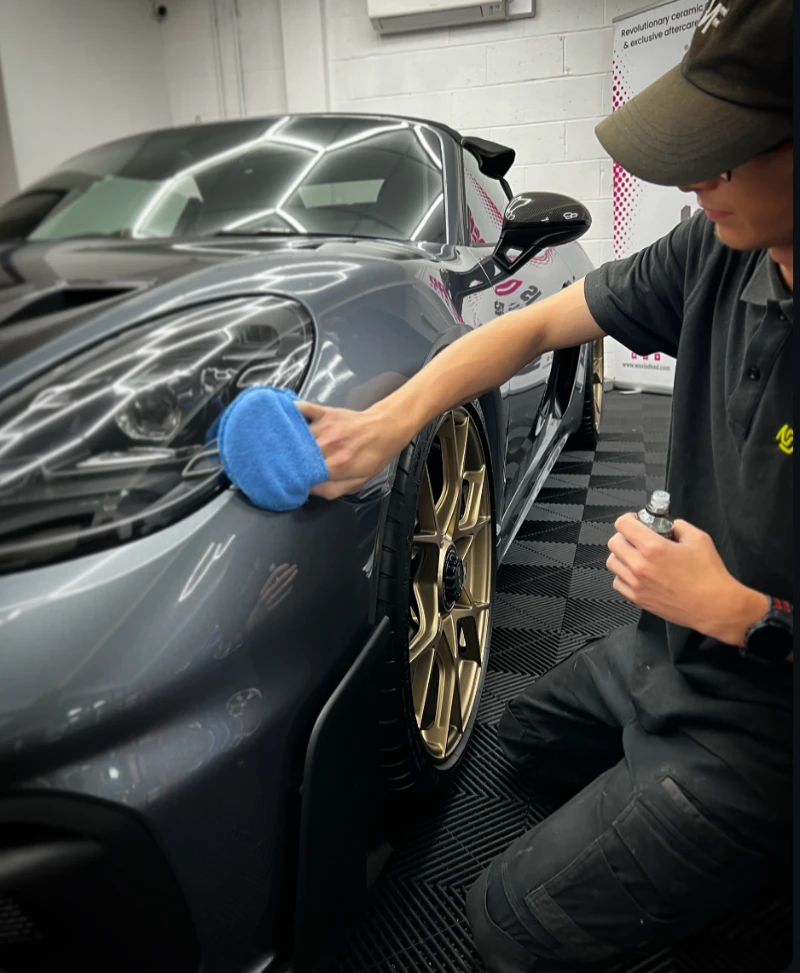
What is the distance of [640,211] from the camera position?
491 centimetres

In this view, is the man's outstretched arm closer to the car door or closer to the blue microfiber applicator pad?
the blue microfiber applicator pad

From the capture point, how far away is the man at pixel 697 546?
2.46 feet

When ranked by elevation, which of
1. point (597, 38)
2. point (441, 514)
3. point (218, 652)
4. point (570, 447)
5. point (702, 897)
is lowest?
point (570, 447)

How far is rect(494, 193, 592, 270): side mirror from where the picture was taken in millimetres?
1556

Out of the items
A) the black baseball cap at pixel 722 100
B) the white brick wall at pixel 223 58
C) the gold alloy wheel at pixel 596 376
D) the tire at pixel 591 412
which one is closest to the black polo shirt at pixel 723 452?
the black baseball cap at pixel 722 100

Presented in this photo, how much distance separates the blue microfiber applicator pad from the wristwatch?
0.50 meters

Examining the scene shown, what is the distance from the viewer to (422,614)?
115 cm

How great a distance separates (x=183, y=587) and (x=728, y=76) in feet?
2.32

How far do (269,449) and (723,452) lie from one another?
0.58 meters

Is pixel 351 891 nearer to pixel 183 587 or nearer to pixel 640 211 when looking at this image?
pixel 183 587

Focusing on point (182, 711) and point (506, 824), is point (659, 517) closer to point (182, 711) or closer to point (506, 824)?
point (182, 711)

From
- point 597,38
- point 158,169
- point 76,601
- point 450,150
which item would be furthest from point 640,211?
point 76,601

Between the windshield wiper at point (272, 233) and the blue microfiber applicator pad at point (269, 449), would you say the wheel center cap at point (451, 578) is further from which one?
the windshield wiper at point (272, 233)

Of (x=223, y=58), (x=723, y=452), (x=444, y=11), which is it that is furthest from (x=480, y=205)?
(x=223, y=58)
